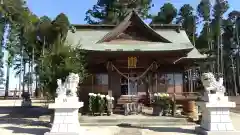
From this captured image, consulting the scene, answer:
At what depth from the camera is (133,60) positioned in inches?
547

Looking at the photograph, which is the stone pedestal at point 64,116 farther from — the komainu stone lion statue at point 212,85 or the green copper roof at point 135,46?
the green copper roof at point 135,46

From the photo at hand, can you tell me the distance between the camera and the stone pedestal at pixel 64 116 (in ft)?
27.6

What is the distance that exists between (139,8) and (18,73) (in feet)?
80.3

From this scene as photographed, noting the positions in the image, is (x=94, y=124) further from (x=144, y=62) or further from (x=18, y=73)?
(x=18, y=73)

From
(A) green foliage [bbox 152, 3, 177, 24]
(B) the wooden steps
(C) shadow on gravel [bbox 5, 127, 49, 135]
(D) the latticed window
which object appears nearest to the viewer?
(C) shadow on gravel [bbox 5, 127, 49, 135]

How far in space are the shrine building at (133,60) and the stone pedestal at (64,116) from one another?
5.03m

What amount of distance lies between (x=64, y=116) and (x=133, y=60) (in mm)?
6399

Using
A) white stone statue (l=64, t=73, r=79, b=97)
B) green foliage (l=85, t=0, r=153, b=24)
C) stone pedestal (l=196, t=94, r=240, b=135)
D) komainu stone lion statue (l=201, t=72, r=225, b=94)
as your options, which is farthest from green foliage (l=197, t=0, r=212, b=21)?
white stone statue (l=64, t=73, r=79, b=97)

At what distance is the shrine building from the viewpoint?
1349 centimetres

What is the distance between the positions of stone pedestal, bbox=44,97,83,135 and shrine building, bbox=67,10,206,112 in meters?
5.03

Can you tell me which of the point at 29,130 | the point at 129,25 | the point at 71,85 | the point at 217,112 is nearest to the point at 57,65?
the point at 71,85

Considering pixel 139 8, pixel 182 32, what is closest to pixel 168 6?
pixel 139 8

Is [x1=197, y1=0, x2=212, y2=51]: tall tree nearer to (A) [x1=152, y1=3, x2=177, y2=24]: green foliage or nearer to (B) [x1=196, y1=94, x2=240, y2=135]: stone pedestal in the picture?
(A) [x1=152, y1=3, x2=177, y2=24]: green foliage

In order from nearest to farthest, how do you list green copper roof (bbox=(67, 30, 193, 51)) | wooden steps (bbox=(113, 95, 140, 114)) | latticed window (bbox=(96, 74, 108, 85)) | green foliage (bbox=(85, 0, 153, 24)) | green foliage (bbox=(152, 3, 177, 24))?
green copper roof (bbox=(67, 30, 193, 51))
wooden steps (bbox=(113, 95, 140, 114))
latticed window (bbox=(96, 74, 108, 85))
green foliage (bbox=(85, 0, 153, 24))
green foliage (bbox=(152, 3, 177, 24))
